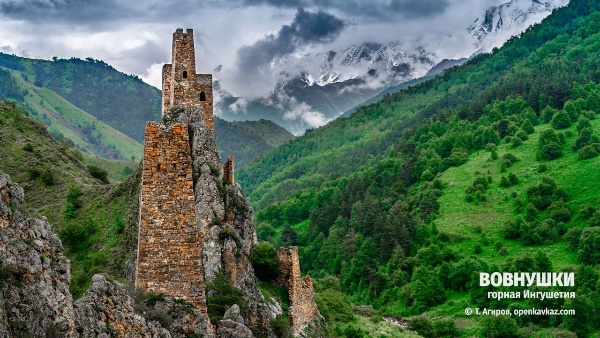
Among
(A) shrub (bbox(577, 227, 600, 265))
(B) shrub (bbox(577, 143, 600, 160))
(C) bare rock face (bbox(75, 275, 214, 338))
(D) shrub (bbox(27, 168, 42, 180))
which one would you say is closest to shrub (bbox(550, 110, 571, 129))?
(B) shrub (bbox(577, 143, 600, 160))

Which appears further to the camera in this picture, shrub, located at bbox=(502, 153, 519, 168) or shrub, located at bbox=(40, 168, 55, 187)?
shrub, located at bbox=(502, 153, 519, 168)

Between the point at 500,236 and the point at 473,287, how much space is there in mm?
27650

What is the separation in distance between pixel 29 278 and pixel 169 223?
7.50 m

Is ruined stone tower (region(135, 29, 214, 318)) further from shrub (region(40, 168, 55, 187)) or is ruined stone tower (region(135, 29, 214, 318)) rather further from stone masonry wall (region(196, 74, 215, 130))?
shrub (region(40, 168, 55, 187))

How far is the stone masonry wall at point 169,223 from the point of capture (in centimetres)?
2028

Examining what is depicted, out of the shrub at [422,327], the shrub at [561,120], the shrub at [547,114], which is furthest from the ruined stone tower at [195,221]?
the shrub at [547,114]

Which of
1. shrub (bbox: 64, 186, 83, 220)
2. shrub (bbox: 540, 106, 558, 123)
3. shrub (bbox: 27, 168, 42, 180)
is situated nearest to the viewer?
shrub (bbox: 64, 186, 83, 220)

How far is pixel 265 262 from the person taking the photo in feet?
151

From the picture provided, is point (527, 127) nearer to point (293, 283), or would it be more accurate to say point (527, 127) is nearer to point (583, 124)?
point (583, 124)

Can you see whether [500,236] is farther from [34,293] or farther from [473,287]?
[34,293]

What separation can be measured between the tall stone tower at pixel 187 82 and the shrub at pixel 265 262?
13199 mm

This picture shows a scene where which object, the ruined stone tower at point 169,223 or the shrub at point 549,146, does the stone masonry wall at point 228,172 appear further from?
A: the shrub at point 549,146

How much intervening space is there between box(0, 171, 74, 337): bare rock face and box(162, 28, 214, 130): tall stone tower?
40.5 m

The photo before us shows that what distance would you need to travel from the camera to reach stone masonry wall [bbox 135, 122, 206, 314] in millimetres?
Result: 20281
